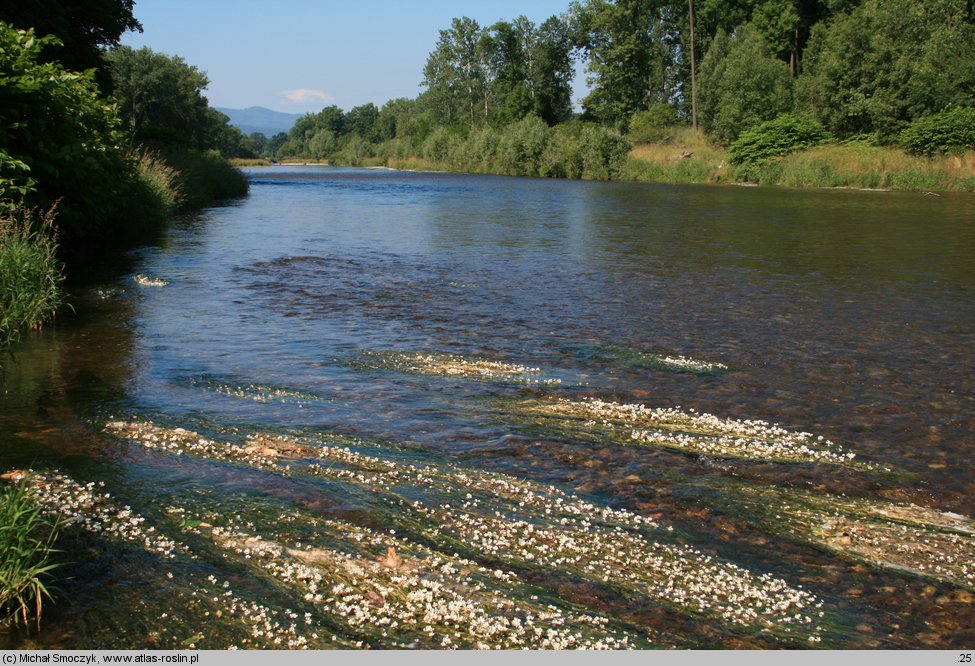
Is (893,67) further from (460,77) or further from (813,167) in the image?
(460,77)

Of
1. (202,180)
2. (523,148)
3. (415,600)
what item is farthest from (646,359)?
(523,148)

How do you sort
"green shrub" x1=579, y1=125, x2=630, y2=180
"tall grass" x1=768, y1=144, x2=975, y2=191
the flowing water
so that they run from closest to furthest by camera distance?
the flowing water → "tall grass" x1=768, y1=144, x2=975, y2=191 → "green shrub" x1=579, y1=125, x2=630, y2=180

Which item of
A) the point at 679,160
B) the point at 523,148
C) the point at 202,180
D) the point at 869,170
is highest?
the point at 523,148

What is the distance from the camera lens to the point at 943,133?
50.8 metres

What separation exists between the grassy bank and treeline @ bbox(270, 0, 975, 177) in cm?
133

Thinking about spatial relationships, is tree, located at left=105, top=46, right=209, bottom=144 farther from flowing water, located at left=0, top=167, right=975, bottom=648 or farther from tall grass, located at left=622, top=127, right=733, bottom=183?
flowing water, located at left=0, top=167, right=975, bottom=648

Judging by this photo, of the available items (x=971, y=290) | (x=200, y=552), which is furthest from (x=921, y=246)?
(x=200, y=552)

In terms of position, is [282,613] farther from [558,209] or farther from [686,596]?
[558,209]

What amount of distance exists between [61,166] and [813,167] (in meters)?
50.9

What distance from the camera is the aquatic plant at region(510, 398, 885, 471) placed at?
761cm

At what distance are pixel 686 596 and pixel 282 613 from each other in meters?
2.47

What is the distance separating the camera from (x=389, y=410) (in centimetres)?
869

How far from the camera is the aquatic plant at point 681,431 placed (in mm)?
7613

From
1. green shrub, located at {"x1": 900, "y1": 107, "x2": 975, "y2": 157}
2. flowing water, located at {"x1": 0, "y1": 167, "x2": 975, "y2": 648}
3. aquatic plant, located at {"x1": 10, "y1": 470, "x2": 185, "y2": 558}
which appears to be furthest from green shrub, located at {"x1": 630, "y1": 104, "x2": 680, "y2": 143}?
aquatic plant, located at {"x1": 10, "y1": 470, "x2": 185, "y2": 558}
